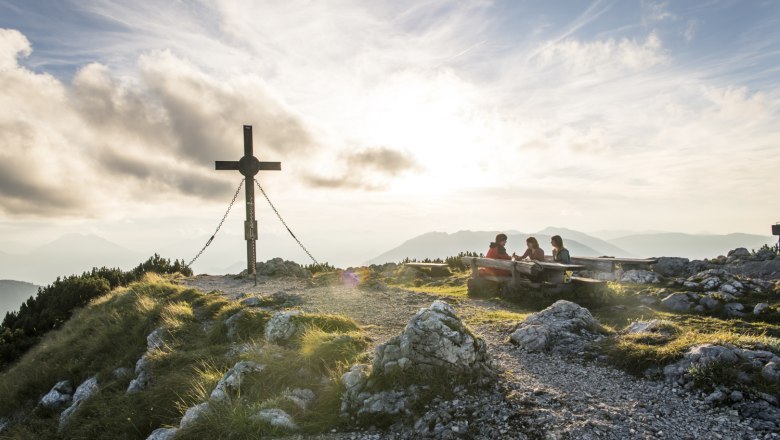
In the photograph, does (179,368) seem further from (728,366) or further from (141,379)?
(728,366)

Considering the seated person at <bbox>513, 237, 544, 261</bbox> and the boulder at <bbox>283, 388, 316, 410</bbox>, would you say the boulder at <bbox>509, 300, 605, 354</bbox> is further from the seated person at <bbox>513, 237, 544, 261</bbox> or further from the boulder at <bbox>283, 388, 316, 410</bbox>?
the seated person at <bbox>513, 237, 544, 261</bbox>

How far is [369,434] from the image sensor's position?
5.24 metres

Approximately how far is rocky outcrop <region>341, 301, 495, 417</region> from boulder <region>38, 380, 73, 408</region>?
8.89m

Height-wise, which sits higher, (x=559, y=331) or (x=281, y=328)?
(x=281, y=328)

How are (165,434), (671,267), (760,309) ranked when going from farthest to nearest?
1. (671,267)
2. (760,309)
3. (165,434)

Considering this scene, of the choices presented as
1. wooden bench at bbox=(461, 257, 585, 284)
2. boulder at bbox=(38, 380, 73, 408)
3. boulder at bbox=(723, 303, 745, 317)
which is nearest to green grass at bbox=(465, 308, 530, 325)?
wooden bench at bbox=(461, 257, 585, 284)

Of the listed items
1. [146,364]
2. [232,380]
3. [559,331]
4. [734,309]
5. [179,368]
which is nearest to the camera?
[232,380]

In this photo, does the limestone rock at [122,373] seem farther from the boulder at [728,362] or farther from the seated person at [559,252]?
the seated person at [559,252]

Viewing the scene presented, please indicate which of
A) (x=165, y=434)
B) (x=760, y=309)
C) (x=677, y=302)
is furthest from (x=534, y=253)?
(x=165, y=434)

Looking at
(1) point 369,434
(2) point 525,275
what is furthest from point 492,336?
(2) point 525,275

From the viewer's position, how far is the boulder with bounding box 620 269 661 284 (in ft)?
43.4

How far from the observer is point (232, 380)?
21.3 ft

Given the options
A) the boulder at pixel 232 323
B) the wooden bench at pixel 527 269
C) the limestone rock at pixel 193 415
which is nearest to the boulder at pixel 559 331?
the wooden bench at pixel 527 269

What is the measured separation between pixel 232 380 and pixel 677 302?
11143 mm
